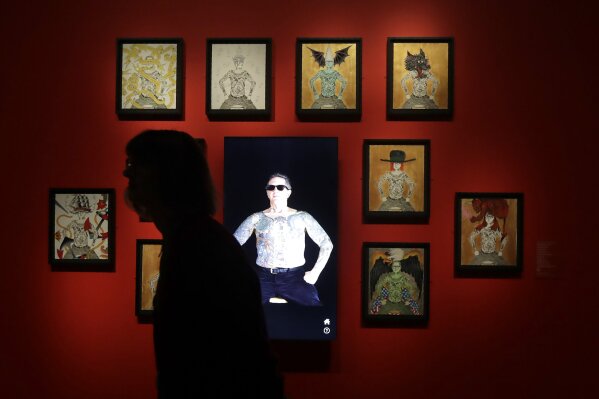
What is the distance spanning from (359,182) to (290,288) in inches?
29.8

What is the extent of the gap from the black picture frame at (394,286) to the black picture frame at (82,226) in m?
1.57

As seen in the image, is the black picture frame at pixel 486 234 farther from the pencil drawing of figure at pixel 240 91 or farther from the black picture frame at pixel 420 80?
the pencil drawing of figure at pixel 240 91

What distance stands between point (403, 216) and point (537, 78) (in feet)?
3.86

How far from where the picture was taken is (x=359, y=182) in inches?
117

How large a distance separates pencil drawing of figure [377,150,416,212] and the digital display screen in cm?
31

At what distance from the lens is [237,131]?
2.98 meters

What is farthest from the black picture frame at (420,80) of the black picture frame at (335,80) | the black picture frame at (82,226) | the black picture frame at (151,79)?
the black picture frame at (82,226)

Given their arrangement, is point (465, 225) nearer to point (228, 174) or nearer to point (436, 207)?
point (436, 207)

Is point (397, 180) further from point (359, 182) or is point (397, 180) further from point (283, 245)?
point (283, 245)

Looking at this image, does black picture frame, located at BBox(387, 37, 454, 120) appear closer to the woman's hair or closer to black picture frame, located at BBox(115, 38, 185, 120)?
black picture frame, located at BBox(115, 38, 185, 120)

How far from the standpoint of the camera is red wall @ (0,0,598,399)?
2953 mm

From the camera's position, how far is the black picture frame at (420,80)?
2.94 meters

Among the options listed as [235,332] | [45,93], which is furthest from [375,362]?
[45,93]

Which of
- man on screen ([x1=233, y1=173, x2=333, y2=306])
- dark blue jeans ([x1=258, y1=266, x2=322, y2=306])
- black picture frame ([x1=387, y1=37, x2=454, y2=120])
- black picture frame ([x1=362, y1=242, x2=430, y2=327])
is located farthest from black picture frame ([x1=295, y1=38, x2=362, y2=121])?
dark blue jeans ([x1=258, y1=266, x2=322, y2=306])
